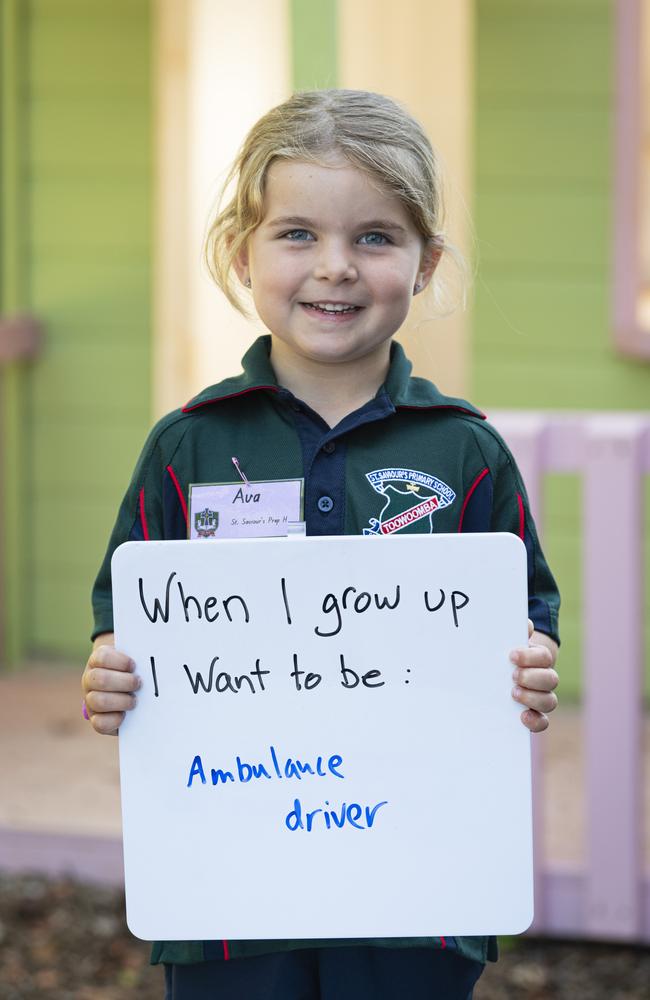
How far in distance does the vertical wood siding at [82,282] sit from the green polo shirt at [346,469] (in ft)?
9.67

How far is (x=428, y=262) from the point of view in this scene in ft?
5.67

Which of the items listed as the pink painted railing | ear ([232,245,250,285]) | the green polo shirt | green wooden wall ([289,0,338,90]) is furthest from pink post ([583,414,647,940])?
ear ([232,245,250,285])

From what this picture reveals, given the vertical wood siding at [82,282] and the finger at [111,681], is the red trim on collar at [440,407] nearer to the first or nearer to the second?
the finger at [111,681]

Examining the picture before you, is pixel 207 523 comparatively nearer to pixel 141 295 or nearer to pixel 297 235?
pixel 297 235

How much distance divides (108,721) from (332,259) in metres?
0.54

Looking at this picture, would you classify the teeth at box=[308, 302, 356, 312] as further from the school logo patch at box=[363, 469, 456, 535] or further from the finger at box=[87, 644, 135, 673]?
the finger at box=[87, 644, 135, 673]

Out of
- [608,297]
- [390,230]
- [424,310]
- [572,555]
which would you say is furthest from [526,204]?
[390,230]

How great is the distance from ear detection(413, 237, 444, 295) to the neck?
3.9 inches

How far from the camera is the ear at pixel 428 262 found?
1.71 metres

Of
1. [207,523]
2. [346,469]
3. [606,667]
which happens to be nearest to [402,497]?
[346,469]

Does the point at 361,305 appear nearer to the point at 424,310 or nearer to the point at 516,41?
the point at 424,310

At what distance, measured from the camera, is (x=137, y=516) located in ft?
5.57

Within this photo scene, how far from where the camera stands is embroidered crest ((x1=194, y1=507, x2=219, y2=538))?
1.67 meters

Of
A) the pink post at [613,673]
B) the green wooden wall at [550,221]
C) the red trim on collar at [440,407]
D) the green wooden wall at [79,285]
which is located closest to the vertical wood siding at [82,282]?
the green wooden wall at [79,285]
